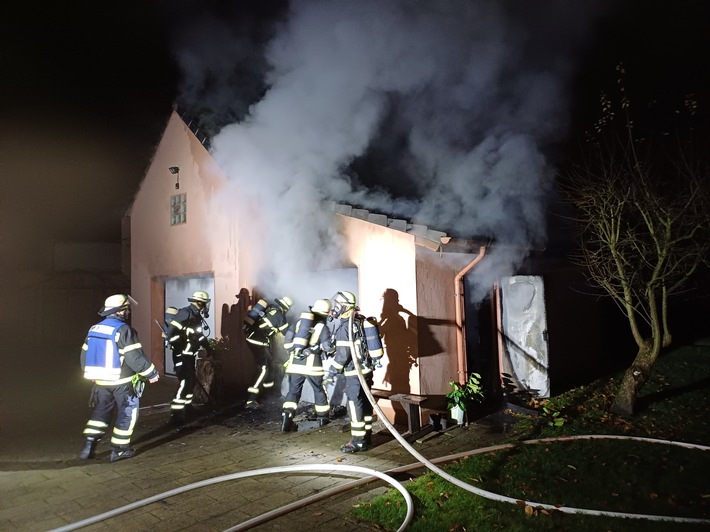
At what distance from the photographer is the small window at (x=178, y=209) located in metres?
11.3

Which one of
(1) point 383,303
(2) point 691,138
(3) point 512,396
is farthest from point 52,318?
(2) point 691,138

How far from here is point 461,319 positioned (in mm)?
7441

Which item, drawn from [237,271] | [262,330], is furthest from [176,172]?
[262,330]

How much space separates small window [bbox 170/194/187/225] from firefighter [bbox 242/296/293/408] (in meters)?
4.22

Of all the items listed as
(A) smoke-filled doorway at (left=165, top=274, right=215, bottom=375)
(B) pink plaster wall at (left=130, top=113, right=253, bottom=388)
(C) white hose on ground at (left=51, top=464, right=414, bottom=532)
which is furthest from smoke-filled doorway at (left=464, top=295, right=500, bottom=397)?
(A) smoke-filled doorway at (left=165, top=274, right=215, bottom=375)

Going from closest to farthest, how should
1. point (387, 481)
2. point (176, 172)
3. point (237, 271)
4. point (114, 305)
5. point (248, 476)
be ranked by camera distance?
point (387, 481), point (248, 476), point (114, 305), point (237, 271), point (176, 172)

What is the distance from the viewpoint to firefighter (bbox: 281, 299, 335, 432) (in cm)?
667

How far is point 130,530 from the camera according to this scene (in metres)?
3.94

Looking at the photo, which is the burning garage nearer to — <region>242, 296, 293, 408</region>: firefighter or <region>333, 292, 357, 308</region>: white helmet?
<region>242, 296, 293, 408</region>: firefighter

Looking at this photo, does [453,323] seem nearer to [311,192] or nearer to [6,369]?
[311,192]

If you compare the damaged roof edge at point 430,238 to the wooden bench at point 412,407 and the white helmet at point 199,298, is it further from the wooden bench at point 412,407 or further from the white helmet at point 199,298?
the white helmet at point 199,298

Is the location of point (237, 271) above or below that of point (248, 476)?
above

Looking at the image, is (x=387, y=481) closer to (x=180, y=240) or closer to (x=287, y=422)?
(x=287, y=422)

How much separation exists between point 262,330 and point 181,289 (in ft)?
13.9
